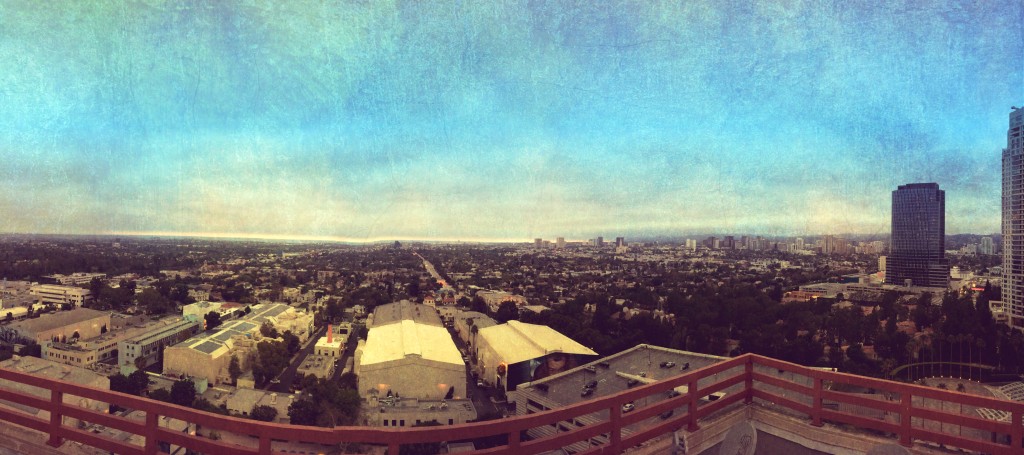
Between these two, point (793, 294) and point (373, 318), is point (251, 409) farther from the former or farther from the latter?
point (793, 294)

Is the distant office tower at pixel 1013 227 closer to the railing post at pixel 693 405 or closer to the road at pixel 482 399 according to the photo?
the road at pixel 482 399

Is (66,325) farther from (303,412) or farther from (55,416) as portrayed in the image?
(55,416)

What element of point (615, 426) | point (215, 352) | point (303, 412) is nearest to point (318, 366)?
point (215, 352)

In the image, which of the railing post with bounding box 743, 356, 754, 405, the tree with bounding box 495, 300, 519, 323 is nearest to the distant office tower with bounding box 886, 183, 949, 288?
the tree with bounding box 495, 300, 519, 323

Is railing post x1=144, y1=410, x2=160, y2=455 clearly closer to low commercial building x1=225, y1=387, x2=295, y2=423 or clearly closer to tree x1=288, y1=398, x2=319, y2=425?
tree x1=288, y1=398, x2=319, y2=425

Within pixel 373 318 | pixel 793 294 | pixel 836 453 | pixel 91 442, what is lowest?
pixel 373 318

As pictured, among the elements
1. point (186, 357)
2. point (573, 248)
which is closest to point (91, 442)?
point (186, 357)

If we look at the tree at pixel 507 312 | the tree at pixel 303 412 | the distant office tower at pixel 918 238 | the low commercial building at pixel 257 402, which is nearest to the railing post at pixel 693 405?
the tree at pixel 303 412
